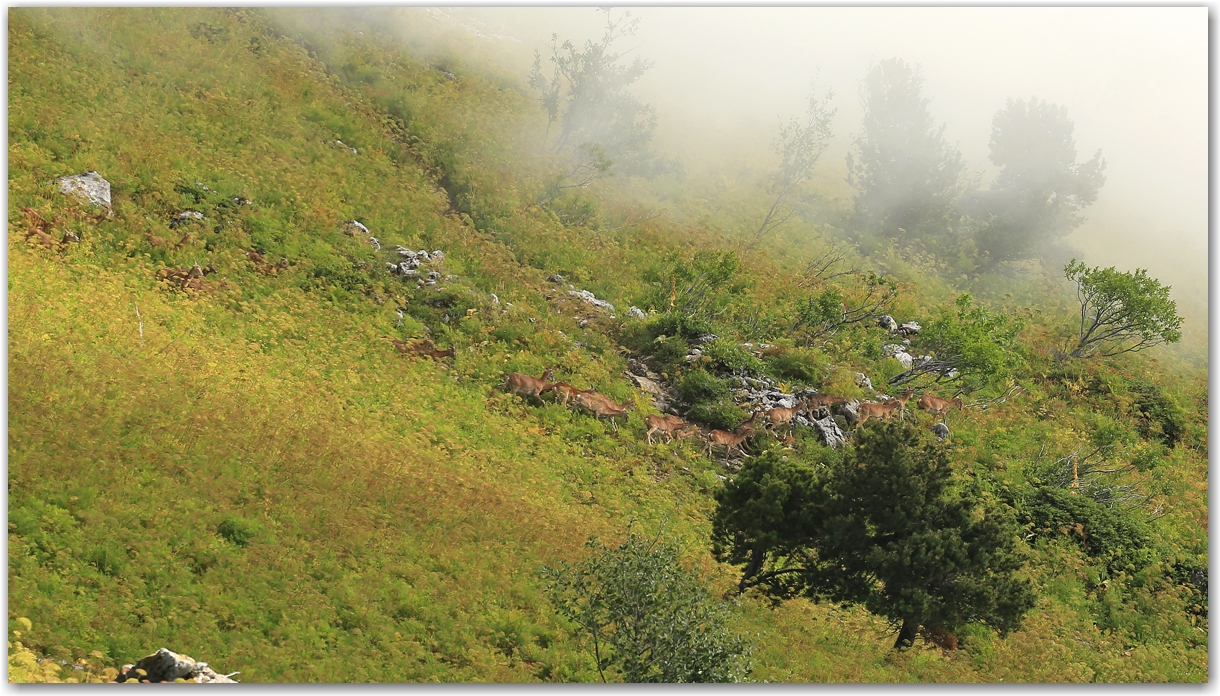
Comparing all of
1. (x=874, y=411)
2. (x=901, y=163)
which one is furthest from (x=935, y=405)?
(x=901, y=163)

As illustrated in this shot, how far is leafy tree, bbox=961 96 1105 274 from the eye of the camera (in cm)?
4234

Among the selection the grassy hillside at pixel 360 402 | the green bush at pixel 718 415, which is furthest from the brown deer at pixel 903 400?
the green bush at pixel 718 415

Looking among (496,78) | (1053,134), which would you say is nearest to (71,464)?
(496,78)

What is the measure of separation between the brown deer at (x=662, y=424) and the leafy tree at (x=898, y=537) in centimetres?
647

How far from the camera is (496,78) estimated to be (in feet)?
130

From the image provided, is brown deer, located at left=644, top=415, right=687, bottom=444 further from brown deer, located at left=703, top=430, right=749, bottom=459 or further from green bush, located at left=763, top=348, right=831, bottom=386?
green bush, located at left=763, top=348, right=831, bottom=386

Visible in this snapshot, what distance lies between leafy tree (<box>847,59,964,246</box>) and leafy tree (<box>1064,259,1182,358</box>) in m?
12.1

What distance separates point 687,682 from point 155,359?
414 inches

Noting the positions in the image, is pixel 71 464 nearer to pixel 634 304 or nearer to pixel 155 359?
pixel 155 359

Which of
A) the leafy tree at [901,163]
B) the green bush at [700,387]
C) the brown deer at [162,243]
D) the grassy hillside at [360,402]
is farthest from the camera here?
the leafy tree at [901,163]

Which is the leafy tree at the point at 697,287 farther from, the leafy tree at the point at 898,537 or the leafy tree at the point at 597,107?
the leafy tree at the point at 898,537

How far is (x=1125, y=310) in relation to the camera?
98.1 ft

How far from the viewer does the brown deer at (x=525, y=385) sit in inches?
743

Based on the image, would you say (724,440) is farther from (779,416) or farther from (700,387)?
(700,387)
